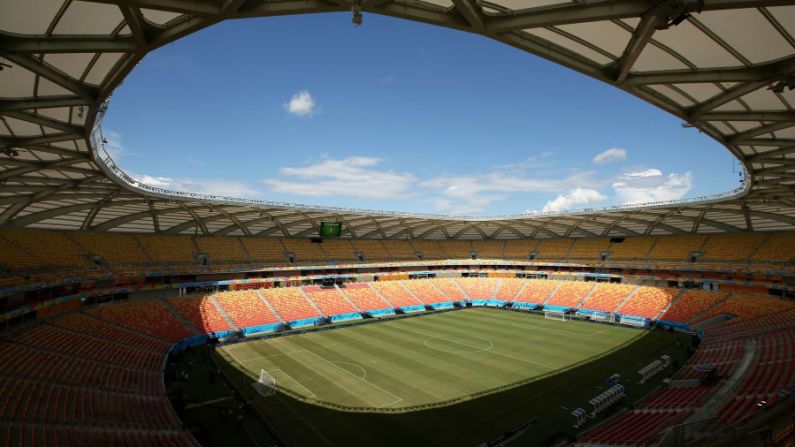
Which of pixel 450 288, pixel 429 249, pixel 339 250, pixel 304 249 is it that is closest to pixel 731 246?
pixel 450 288

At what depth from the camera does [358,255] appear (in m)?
58.1

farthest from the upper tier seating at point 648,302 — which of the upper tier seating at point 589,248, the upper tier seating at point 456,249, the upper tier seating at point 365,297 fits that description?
A: the upper tier seating at point 365,297

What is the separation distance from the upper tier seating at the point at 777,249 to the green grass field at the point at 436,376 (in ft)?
44.7

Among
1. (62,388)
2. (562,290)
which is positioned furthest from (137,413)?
(562,290)

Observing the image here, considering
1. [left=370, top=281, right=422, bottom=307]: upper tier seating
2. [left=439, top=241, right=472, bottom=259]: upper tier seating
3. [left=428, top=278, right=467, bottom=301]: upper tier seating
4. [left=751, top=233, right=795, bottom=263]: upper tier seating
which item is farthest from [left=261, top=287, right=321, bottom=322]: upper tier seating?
[left=751, top=233, right=795, bottom=263]: upper tier seating

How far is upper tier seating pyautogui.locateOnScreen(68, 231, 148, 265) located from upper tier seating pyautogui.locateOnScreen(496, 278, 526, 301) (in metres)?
45.8

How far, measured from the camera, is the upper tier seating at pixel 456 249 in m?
66.4

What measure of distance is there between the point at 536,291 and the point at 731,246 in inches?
895

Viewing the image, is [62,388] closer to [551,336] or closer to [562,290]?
[551,336]

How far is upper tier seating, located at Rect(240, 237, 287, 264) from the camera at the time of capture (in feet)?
160

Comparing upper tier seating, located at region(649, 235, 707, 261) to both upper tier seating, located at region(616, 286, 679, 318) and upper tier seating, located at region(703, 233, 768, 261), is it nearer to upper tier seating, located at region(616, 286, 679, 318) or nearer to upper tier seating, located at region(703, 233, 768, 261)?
upper tier seating, located at region(703, 233, 768, 261)

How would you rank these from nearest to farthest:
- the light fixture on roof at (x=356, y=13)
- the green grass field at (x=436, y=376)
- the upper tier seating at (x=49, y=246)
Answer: the light fixture on roof at (x=356, y=13) < the green grass field at (x=436, y=376) < the upper tier seating at (x=49, y=246)

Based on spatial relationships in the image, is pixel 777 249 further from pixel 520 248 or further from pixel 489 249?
pixel 489 249

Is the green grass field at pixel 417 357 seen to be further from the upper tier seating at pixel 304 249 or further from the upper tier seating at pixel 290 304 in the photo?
the upper tier seating at pixel 304 249
